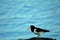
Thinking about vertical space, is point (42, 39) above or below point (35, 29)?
below

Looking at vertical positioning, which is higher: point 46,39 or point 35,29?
point 35,29

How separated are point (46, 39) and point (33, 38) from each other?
43 centimetres

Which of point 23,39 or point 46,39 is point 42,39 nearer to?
point 46,39

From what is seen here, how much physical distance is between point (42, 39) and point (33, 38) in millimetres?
431

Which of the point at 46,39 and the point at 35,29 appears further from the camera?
the point at 46,39

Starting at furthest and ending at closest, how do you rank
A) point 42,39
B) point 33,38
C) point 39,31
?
point 33,38 → point 42,39 → point 39,31

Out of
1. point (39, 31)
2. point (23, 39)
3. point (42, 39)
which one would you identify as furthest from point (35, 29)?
point (23, 39)

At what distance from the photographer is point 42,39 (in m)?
5.18

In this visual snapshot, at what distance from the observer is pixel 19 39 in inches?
227

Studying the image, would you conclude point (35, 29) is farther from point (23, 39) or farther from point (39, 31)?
point (23, 39)

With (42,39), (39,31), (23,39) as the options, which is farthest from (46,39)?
(39,31)

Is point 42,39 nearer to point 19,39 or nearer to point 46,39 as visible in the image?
point 46,39

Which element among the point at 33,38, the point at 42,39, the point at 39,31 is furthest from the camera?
the point at 33,38

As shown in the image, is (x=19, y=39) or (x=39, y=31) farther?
(x=19, y=39)
